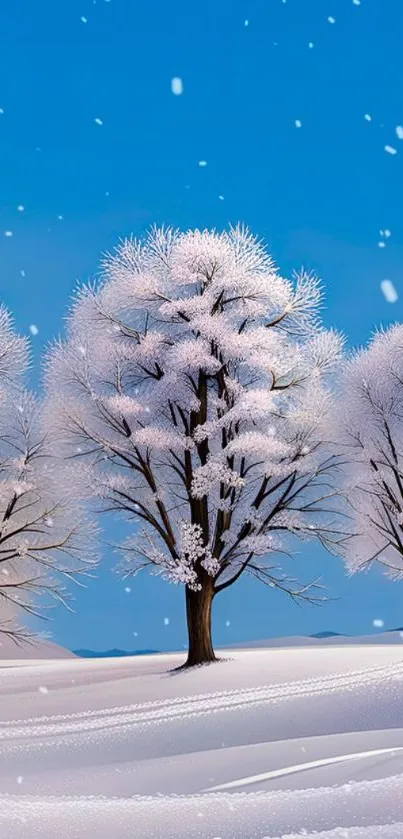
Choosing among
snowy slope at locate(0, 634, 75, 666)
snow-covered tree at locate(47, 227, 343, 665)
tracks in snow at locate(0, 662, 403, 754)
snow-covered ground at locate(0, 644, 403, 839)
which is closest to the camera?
snow-covered ground at locate(0, 644, 403, 839)

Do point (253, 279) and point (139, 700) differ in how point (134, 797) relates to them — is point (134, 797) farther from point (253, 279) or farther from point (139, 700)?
point (253, 279)

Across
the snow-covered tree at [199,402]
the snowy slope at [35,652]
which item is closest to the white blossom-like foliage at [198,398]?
the snow-covered tree at [199,402]

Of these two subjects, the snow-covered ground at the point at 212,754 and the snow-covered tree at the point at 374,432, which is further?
the snow-covered tree at the point at 374,432

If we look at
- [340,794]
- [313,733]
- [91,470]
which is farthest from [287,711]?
[91,470]

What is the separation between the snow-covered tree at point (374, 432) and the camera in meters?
21.3

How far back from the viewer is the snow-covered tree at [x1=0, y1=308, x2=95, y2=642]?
2075 cm

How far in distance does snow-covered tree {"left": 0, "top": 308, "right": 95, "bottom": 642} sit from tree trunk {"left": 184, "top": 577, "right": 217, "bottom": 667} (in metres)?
3.52

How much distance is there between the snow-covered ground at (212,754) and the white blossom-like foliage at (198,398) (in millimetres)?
2910

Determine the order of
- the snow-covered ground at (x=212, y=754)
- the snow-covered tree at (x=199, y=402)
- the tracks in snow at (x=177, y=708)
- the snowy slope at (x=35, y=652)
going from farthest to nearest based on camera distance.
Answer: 1. the snowy slope at (x=35, y=652)
2. the snow-covered tree at (x=199, y=402)
3. the tracks in snow at (x=177, y=708)
4. the snow-covered ground at (x=212, y=754)

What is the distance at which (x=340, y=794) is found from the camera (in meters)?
6.79

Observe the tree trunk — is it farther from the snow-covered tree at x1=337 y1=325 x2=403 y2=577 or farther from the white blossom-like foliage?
the snow-covered tree at x1=337 y1=325 x2=403 y2=577

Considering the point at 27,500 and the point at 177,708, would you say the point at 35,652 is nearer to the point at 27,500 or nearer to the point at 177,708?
the point at 27,500

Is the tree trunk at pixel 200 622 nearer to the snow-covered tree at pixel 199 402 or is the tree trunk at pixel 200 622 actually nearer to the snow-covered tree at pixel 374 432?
the snow-covered tree at pixel 199 402

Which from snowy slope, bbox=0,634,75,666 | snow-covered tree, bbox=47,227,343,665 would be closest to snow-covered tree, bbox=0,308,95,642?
snow-covered tree, bbox=47,227,343,665
